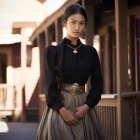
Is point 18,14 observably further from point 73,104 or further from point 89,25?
point 73,104

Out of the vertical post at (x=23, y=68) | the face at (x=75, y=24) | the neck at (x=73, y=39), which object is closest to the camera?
the face at (x=75, y=24)

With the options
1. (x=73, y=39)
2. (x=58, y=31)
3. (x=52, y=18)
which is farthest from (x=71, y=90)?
(x=52, y=18)

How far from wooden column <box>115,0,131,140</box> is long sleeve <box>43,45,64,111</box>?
2.58 meters

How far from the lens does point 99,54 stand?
8.62m

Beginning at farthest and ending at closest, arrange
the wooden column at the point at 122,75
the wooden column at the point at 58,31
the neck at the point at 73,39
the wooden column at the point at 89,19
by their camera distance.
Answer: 1. the wooden column at the point at 58,31
2. the wooden column at the point at 89,19
3. the wooden column at the point at 122,75
4. the neck at the point at 73,39

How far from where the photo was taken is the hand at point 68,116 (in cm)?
201

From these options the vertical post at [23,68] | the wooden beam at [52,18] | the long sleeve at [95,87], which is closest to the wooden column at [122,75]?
the wooden beam at [52,18]

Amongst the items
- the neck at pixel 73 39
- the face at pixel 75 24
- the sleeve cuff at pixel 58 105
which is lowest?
the sleeve cuff at pixel 58 105

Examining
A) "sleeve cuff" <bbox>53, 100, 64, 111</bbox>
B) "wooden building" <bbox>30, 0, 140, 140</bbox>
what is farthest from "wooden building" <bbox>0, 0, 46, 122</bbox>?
"sleeve cuff" <bbox>53, 100, 64, 111</bbox>

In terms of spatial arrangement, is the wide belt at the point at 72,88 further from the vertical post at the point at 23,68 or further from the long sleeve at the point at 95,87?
the vertical post at the point at 23,68

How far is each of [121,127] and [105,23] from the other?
416 centimetres

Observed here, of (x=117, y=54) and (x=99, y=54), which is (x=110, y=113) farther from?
(x=99, y=54)

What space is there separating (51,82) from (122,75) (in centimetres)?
270

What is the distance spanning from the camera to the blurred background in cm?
461
